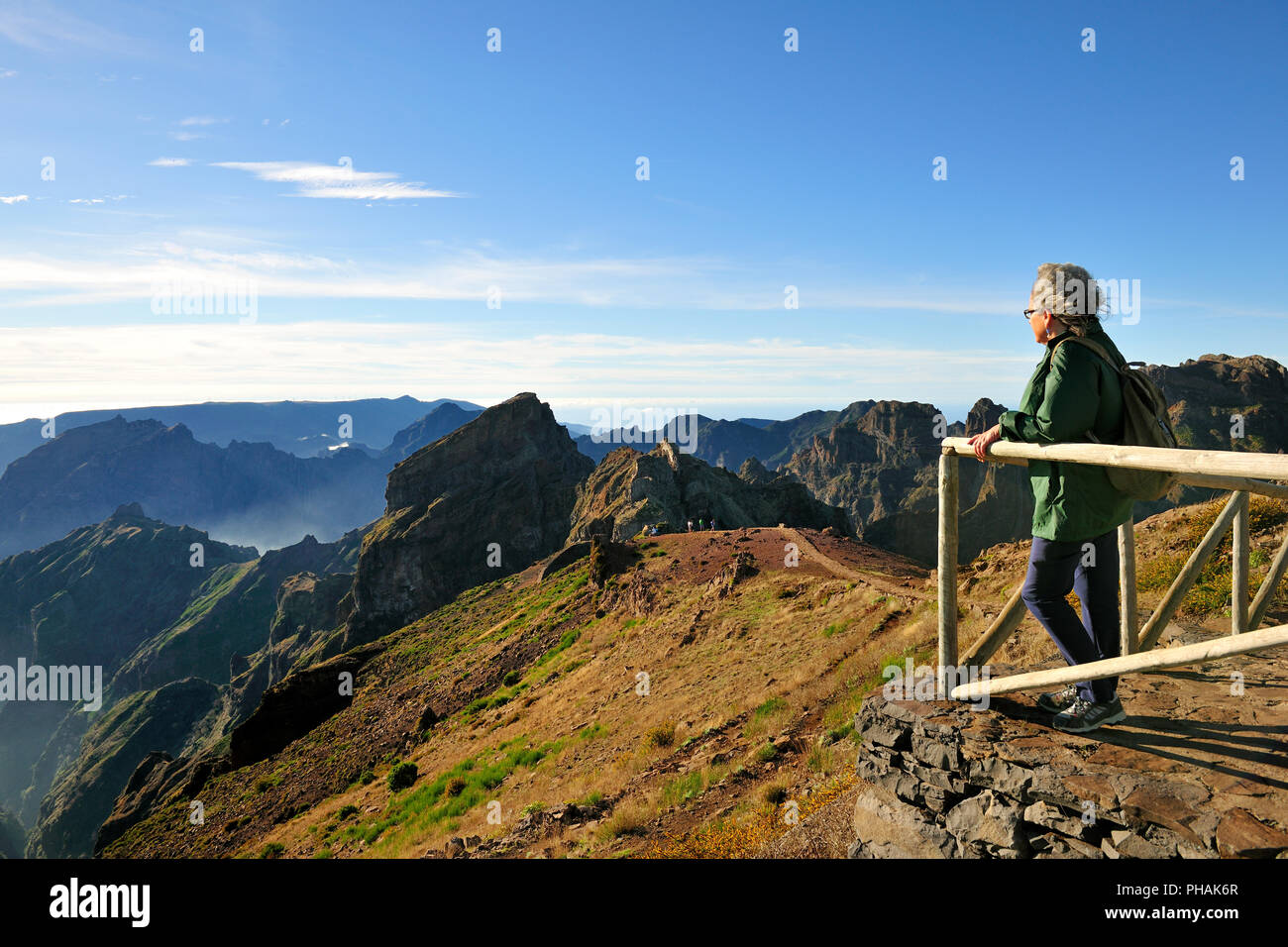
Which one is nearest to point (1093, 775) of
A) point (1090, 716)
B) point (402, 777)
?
point (1090, 716)

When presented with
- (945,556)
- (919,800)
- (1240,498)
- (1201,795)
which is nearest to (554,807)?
(919,800)

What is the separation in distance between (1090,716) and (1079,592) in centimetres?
95

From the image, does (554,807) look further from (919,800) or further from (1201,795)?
(1201,795)

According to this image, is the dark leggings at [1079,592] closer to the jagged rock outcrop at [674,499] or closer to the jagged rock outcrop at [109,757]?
the jagged rock outcrop at [674,499]

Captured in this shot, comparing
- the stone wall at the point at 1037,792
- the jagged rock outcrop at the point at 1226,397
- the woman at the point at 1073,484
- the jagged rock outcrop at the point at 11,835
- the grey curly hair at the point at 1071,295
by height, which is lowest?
the jagged rock outcrop at the point at 11,835

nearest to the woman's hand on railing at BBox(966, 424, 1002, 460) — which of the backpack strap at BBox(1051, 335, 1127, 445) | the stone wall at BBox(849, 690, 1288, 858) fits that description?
the backpack strap at BBox(1051, 335, 1127, 445)

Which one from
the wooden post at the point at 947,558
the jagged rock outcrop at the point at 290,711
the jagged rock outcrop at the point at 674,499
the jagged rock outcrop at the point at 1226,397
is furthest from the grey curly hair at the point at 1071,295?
the jagged rock outcrop at the point at 1226,397

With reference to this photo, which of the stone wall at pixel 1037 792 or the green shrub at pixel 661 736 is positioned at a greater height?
the stone wall at pixel 1037 792

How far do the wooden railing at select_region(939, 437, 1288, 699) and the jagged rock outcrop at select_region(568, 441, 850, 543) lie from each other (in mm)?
50291

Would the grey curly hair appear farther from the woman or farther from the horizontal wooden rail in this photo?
the horizontal wooden rail

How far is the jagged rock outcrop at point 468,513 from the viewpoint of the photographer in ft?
363

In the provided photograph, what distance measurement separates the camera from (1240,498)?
5508 millimetres

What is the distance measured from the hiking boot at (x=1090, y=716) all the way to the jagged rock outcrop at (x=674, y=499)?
50887 millimetres
